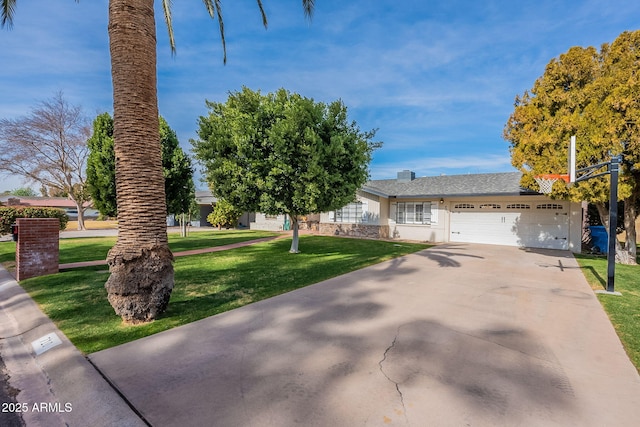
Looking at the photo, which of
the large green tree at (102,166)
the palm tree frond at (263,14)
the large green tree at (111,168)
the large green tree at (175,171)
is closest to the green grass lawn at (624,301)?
the palm tree frond at (263,14)

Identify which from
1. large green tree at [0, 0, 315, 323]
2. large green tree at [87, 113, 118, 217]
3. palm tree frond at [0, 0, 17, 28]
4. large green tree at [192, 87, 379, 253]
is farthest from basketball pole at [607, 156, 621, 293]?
large green tree at [87, 113, 118, 217]

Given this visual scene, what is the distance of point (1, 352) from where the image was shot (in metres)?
3.91

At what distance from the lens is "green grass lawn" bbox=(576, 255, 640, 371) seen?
4.22m

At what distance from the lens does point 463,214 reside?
700 inches

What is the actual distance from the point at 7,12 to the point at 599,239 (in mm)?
22755

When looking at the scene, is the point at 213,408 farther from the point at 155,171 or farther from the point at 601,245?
the point at 601,245

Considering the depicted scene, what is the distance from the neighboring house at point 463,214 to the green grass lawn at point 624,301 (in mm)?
4637

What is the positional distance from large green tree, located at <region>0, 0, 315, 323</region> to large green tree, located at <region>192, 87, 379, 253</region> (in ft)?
18.4

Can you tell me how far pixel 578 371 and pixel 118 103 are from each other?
723cm

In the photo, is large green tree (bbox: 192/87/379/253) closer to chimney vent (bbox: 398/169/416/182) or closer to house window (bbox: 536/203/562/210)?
house window (bbox: 536/203/562/210)

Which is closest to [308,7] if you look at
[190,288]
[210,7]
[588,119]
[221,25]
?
[221,25]

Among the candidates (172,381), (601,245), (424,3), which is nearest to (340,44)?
(424,3)

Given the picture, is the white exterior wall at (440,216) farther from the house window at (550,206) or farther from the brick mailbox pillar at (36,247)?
the brick mailbox pillar at (36,247)

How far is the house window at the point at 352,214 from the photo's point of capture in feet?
67.2
